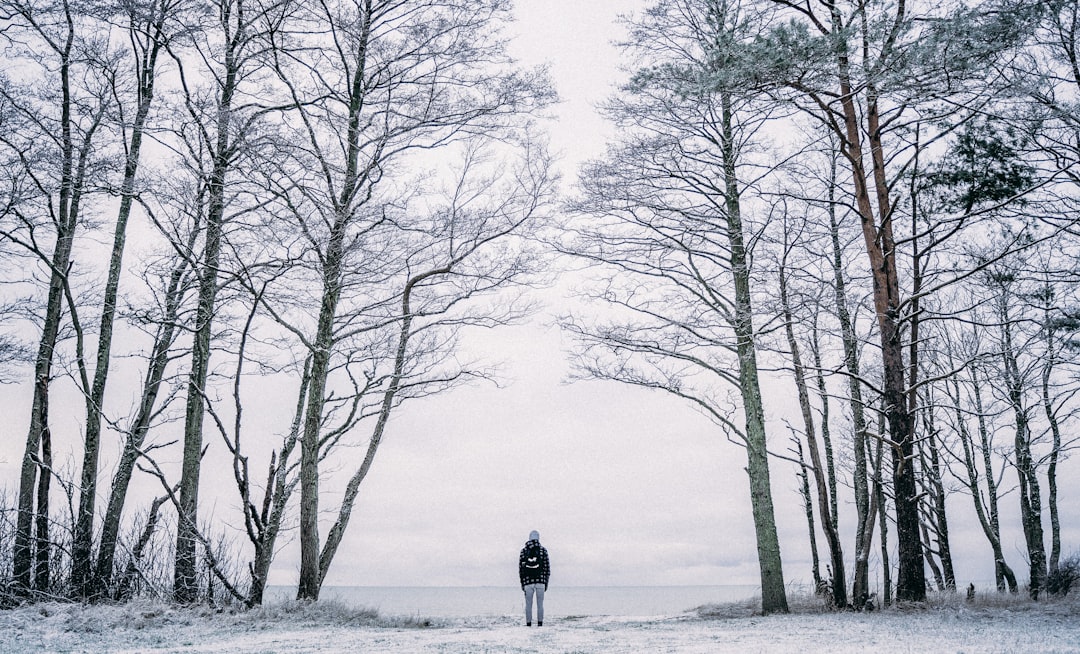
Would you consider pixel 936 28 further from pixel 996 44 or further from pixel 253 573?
pixel 253 573

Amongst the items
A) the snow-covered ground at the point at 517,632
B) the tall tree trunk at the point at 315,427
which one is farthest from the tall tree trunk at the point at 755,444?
the tall tree trunk at the point at 315,427

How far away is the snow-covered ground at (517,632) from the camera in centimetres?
761

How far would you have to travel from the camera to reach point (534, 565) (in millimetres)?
12523

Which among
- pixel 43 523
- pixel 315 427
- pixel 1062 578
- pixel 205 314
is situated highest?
pixel 205 314

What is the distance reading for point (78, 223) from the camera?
14477 mm

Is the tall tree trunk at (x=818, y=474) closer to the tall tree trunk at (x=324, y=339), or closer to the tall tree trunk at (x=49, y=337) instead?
the tall tree trunk at (x=324, y=339)

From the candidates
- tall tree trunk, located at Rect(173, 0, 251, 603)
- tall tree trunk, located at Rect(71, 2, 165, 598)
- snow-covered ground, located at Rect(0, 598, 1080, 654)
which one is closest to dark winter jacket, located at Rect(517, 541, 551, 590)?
snow-covered ground, located at Rect(0, 598, 1080, 654)

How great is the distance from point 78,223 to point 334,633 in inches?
372

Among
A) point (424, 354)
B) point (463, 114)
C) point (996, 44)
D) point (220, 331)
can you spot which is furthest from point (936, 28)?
point (220, 331)

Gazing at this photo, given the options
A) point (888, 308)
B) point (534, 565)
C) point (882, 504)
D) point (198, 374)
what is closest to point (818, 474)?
point (882, 504)

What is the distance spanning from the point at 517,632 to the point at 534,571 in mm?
2299

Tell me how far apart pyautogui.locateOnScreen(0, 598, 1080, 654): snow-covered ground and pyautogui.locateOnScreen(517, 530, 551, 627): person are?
0.55m

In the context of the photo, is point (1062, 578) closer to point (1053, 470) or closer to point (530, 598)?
point (1053, 470)

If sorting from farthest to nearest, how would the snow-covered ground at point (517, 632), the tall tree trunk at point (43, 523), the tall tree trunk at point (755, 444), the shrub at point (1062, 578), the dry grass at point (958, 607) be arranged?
the shrub at point (1062, 578), the tall tree trunk at point (755, 444), the tall tree trunk at point (43, 523), the dry grass at point (958, 607), the snow-covered ground at point (517, 632)
